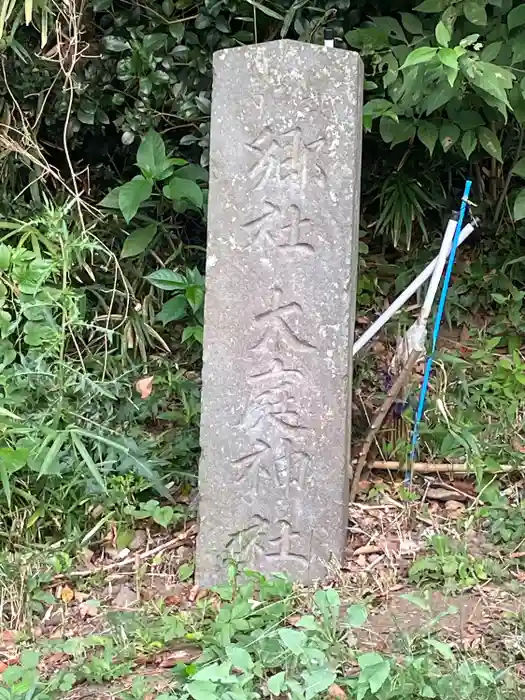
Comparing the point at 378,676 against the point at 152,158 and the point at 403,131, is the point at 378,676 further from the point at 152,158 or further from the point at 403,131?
the point at 152,158

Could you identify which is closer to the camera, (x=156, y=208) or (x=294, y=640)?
(x=294, y=640)

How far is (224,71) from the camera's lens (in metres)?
2.44

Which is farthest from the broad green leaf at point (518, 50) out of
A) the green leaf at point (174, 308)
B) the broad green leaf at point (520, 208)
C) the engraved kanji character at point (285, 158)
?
the green leaf at point (174, 308)

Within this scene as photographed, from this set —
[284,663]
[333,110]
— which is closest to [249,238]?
[333,110]

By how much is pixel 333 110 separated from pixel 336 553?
4.47ft

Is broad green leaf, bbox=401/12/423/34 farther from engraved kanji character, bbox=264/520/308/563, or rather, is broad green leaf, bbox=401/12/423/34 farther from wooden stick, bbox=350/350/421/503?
engraved kanji character, bbox=264/520/308/563

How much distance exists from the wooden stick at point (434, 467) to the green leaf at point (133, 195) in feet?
4.56

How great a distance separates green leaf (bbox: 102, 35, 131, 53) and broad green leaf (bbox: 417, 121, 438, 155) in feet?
4.42

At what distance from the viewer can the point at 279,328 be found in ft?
8.13

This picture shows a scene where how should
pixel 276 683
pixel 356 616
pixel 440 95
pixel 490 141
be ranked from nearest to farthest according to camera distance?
pixel 276 683, pixel 356 616, pixel 440 95, pixel 490 141

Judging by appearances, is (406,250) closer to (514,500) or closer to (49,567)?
(514,500)

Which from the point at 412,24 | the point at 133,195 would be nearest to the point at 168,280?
the point at 133,195

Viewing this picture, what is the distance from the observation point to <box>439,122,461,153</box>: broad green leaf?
3.10 meters

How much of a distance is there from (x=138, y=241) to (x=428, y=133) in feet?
4.38
